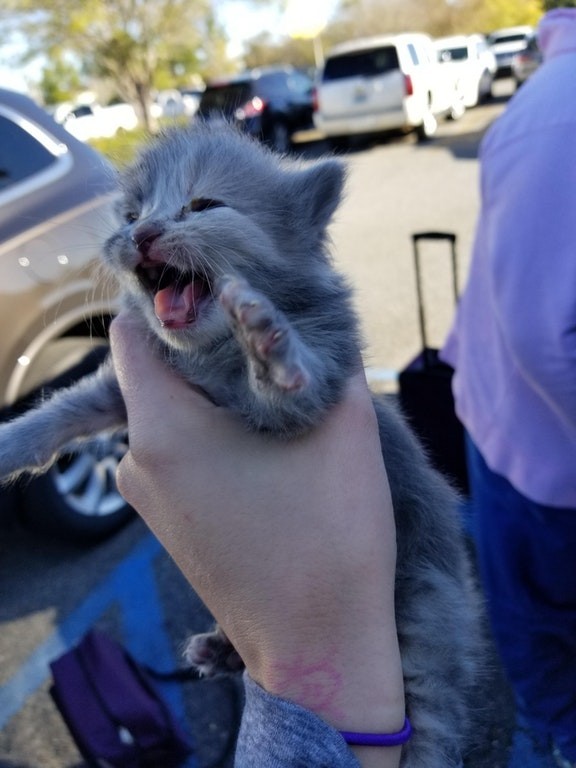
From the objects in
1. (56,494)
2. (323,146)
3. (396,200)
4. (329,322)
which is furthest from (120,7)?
(329,322)

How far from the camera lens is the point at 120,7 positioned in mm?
25016

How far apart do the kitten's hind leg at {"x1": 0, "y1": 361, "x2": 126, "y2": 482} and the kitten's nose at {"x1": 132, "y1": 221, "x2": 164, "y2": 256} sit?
64cm

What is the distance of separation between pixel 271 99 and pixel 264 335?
21.0 metres

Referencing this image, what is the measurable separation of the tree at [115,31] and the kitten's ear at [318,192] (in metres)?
24.1

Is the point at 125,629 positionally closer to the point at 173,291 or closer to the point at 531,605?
the point at 531,605

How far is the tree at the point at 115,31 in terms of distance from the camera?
2517 cm

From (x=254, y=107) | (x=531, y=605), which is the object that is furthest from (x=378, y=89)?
Answer: (x=531, y=605)

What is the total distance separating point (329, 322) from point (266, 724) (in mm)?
1063

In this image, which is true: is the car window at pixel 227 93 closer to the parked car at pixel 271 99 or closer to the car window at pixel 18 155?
the parked car at pixel 271 99

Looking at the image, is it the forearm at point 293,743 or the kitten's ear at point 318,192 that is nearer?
the forearm at point 293,743

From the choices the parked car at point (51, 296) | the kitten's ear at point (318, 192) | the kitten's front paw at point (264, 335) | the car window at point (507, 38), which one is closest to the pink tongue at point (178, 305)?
the kitten's front paw at point (264, 335)

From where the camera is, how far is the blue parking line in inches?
132

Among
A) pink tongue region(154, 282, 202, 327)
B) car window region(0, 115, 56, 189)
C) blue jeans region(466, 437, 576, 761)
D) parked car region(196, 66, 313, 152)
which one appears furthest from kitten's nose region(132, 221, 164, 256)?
parked car region(196, 66, 313, 152)

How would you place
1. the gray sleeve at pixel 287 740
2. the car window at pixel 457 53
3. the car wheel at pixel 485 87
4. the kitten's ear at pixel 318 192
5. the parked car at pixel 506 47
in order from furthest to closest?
the parked car at pixel 506 47, the car wheel at pixel 485 87, the car window at pixel 457 53, the kitten's ear at pixel 318 192, the gray sleeve at pixel 287 740
